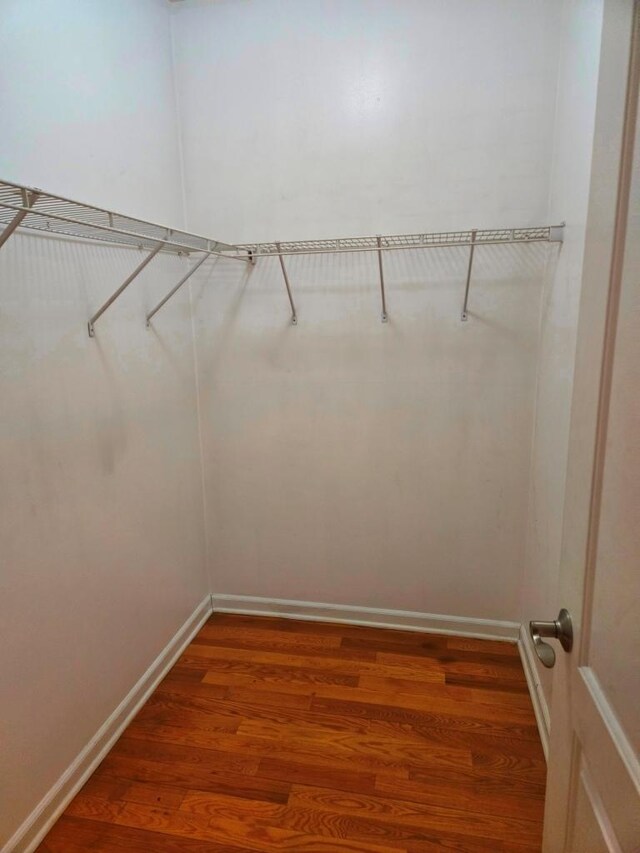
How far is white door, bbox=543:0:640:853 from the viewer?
654 mm

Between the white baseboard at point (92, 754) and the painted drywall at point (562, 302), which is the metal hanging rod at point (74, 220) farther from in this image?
the white baseboard at point (92, 754)

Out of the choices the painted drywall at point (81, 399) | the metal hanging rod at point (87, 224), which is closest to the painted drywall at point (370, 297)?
the painted drywall at point (81, 399)

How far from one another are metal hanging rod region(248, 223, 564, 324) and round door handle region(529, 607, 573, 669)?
4.39ft

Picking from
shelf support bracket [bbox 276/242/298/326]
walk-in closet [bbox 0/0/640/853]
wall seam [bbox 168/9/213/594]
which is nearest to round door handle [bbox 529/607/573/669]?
walk-in closet [bbox 0/0/640/853]

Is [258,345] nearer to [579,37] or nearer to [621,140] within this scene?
[579,37]

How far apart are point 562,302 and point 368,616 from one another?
167 cm

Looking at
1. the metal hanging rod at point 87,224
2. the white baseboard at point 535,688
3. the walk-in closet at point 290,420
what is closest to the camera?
the metal hanging rod at point 87,224

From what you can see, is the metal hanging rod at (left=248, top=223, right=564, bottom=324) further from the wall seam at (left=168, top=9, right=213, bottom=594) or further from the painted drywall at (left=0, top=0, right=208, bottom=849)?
the painted drywall at (left=0, top=0, right=208, bottom=849)

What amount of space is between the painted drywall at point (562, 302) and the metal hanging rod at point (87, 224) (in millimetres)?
1231

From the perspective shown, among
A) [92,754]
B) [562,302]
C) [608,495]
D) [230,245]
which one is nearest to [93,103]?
[230,245]

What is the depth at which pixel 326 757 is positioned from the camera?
1.75 metres

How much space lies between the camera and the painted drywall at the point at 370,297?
195cm

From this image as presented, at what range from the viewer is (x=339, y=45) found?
198 cm

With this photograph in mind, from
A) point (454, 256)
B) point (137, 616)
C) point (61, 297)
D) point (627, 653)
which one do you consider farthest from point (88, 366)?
point (627, 653)
